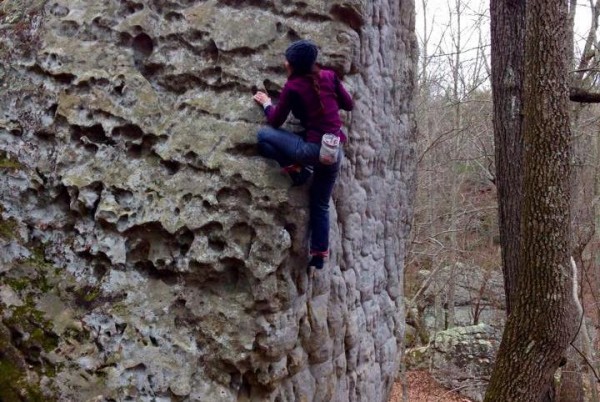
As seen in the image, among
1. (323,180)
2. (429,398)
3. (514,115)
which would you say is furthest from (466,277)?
(323,180)

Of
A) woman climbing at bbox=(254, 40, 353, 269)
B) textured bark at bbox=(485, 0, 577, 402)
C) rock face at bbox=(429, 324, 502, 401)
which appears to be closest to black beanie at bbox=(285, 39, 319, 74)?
woman climbing at bbox=(254, 40, 353, 269)

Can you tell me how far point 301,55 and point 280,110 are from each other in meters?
0.34

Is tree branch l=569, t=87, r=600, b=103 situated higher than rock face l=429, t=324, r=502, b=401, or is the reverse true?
tree branch l=569, t=87, r=600, b=103

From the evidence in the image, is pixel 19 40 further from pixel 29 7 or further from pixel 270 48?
pixel 270 48

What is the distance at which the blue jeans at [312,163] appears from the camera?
3344mm

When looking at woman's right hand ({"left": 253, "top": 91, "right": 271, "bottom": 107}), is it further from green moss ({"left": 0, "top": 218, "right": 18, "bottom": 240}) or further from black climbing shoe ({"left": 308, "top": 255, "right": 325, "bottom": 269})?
green moss ({"left": 0, "top": 218, "right": 18, "bottom": 240})

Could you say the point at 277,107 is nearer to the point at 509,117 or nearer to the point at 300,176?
the point at 300,176

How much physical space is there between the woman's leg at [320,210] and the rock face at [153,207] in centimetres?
7

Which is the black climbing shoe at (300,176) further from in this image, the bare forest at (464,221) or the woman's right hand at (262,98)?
the bare forest at (464,221)

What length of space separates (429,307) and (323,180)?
1386 cm

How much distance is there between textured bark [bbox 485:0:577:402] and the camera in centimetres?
470

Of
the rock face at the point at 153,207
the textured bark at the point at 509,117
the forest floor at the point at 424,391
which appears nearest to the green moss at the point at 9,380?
the rock face at the point at 153,207

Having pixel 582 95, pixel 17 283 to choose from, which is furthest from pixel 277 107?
pixel 582 95

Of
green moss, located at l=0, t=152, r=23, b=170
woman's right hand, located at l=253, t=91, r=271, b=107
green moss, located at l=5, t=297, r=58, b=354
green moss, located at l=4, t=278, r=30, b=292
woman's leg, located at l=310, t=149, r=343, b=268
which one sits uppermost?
woman's right hand, located at l=253, t=91, r=271, b=107
